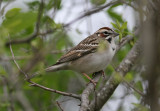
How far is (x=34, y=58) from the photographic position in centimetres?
208

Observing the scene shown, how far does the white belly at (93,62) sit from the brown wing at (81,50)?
83 mm

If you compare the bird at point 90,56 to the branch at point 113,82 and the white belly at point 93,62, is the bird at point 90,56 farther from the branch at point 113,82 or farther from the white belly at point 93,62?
the branch at point 113,82

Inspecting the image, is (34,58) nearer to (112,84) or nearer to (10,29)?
(10,29)

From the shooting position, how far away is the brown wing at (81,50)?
5.63 metres

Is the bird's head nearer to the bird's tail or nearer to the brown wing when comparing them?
the brown wing

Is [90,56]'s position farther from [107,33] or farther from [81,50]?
[107,33]

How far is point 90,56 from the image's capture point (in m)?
5.63

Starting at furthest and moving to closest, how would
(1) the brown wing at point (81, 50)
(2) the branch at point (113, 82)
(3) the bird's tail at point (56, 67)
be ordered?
(1) the brown wing at point (81, 50), (3) the bird's tail at point (56, 67), (2) the branch at point (113, 82)

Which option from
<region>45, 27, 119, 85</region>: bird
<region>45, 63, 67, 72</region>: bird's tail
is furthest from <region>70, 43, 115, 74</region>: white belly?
<region>45, 63, 67, 72</region>: bird's tail

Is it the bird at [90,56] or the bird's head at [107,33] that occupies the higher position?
the bird's head at [107,33]

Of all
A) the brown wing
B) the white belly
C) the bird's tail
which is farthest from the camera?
the brown wing

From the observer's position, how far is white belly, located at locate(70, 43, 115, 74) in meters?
5.30

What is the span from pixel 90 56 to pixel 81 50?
0.27 m

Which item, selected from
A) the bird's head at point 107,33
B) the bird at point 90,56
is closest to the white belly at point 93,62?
the bird at point 90,56
